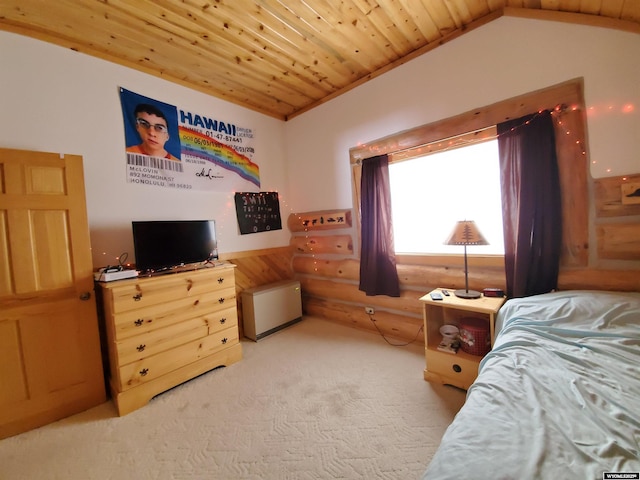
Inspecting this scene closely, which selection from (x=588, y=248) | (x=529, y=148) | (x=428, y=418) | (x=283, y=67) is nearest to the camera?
(x=428, y=418)

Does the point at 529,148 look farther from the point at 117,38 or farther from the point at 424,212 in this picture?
the point at 117,38

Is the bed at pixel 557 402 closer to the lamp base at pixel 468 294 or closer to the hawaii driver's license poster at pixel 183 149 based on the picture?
the lamp base at pixel 468 294

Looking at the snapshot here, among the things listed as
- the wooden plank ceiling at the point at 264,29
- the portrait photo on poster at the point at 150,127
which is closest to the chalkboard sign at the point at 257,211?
the portrait photo on poster at the point at 150,127

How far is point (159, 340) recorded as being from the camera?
2125 millimetres

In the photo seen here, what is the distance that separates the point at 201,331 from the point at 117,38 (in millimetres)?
2649

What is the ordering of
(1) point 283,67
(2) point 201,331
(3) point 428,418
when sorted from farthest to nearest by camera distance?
(1) point 283,67
(2) point 201,331
(3) point 428,418

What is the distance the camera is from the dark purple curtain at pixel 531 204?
1949 millimetres

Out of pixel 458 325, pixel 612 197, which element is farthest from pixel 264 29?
pixel 458 325

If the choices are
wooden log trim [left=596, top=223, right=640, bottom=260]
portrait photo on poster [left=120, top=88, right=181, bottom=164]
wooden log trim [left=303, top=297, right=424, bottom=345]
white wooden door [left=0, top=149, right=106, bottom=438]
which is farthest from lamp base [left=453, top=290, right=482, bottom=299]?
portrait photo on poster [left=120, top=88, right=181, bottom=164]

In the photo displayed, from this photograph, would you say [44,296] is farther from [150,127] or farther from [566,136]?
[566,136]

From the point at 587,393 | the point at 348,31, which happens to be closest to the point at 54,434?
the point at 587,393

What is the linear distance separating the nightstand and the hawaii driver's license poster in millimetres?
2662

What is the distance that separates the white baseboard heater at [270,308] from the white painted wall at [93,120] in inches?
44.2

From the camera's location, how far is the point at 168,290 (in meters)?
2.18
